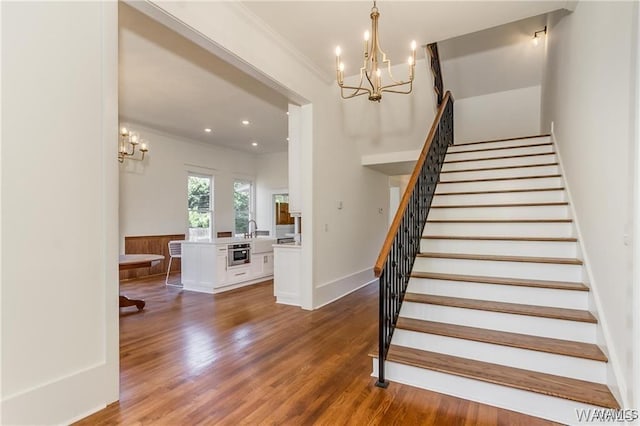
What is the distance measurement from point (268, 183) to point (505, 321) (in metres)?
7.86

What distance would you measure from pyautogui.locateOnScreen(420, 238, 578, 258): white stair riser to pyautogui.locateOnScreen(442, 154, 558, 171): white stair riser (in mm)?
1596

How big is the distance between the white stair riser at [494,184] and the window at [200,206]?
240 inches

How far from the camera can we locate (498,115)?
20.5 ft

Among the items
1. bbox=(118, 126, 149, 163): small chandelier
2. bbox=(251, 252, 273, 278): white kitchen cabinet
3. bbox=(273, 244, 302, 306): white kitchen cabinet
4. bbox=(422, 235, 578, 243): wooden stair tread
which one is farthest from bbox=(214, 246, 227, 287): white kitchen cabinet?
bbox=(422, 235, 578, 243): wooden stair tread

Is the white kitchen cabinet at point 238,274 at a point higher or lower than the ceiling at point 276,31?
lower

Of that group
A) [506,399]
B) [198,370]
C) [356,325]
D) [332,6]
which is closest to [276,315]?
[356,325]

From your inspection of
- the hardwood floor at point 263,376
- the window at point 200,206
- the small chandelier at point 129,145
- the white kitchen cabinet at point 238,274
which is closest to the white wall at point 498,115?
the hardwood floor at point 263,376

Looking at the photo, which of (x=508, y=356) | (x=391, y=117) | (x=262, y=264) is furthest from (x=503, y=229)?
(x=262, y=264)

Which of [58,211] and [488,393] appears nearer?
[58,211]

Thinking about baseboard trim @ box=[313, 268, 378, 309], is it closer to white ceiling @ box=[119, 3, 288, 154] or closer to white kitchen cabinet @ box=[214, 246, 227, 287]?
white kitchen cabinet @ box=[214, 246, 227, 287]

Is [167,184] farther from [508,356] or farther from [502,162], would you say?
[508,356]

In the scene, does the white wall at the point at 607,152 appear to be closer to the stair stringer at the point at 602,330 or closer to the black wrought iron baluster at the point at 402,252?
the stair stringer at the point at 602,330

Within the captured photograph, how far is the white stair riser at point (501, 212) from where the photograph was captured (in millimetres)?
3322

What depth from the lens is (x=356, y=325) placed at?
146 inches
